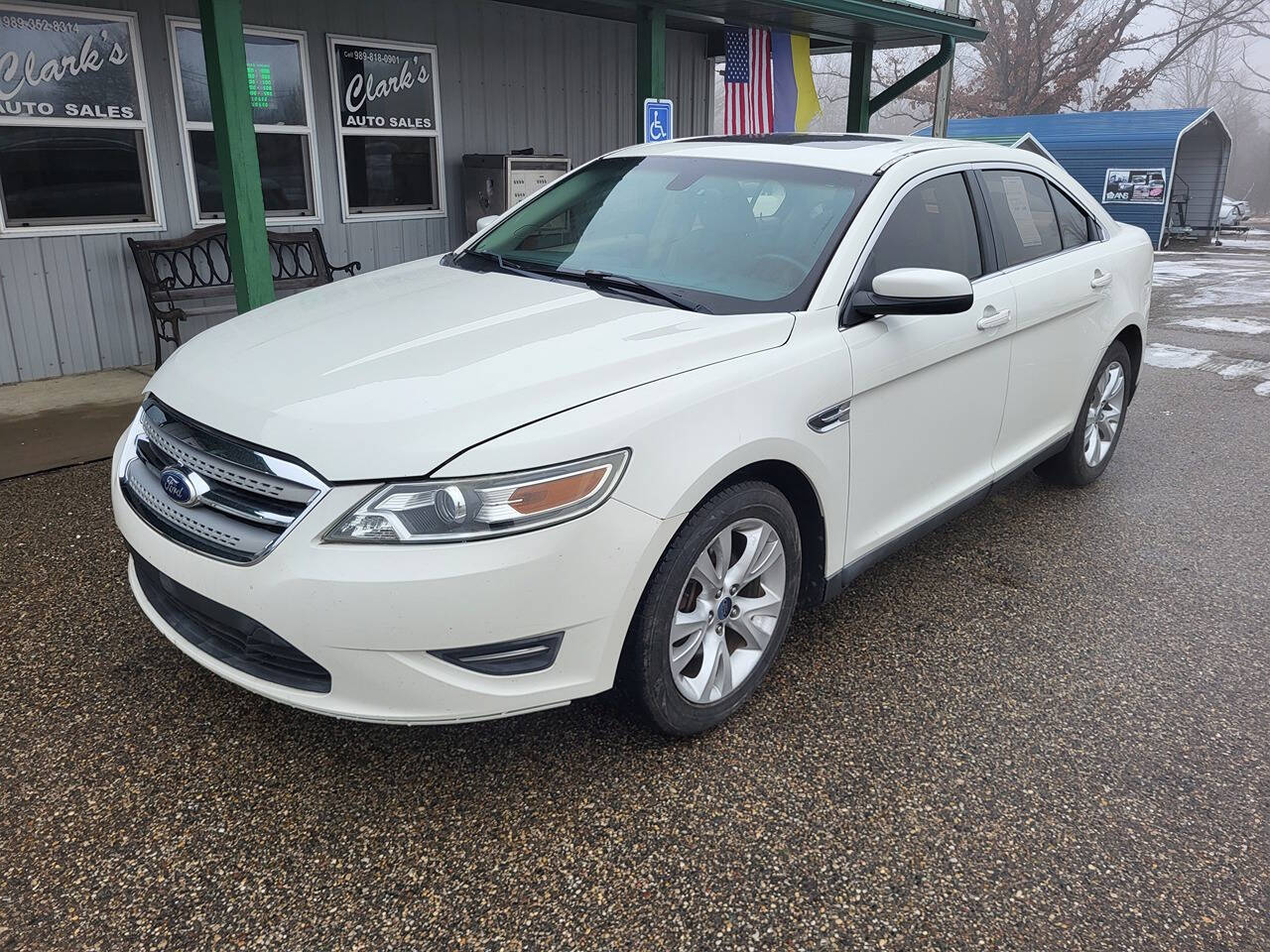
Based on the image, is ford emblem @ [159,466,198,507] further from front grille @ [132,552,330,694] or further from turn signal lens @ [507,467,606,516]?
turn signal lens @ [507,467,606,516]

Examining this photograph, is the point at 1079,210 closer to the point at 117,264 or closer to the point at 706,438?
the point at 706,438

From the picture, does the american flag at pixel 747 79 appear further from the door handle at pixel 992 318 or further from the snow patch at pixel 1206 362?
the door handle at pixel 992 318

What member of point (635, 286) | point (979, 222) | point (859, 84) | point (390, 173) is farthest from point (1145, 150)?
point (635, 286)

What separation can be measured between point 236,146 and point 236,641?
3.60 m

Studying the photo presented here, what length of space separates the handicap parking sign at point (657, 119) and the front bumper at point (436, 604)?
571cm

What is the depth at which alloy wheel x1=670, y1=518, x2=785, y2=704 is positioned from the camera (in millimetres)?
2674

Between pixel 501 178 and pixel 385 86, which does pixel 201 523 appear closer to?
pixel 501 178

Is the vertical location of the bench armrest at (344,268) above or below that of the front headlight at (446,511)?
above

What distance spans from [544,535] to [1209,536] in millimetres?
3662

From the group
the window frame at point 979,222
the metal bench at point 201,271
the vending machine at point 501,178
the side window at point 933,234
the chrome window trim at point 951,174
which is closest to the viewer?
the chrome window trim at point 951,174

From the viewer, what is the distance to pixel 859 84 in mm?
10398

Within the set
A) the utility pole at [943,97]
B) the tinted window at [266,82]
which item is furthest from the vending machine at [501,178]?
the utility pole at [943,97]

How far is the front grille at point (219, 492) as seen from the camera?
2.30 meters

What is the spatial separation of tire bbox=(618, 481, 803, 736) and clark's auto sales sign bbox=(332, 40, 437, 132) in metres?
6.66
